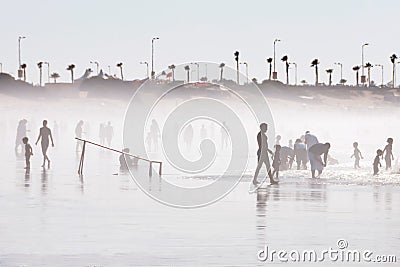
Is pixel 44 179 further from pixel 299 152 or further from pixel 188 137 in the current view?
pixel 188 137

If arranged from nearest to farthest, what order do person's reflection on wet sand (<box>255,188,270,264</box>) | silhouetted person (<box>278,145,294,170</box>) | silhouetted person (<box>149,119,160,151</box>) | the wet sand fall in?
the wet sand < person's reflection on wet sand (<box>255,188,270,264</box>) < silhouetted person (<box>278,145,294,170</box>) < silhouetted person (<box>149,119,160,151</box>)

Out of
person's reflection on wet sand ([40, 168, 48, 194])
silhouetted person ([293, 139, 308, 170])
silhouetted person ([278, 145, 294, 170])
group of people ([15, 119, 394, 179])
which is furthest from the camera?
silhouetted person ([293, 139, 308, 170])

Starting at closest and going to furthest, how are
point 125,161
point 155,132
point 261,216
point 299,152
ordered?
point 261,216 → point 125,161 → point 299,152 → point 155,132

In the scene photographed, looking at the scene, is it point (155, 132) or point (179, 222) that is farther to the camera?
point (155, 132)

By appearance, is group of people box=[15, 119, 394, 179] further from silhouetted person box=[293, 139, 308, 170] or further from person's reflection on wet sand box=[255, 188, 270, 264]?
person's reflection on wet sand box=[255, 188, 270, 264]

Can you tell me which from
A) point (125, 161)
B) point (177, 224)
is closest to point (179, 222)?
point (177, 224)

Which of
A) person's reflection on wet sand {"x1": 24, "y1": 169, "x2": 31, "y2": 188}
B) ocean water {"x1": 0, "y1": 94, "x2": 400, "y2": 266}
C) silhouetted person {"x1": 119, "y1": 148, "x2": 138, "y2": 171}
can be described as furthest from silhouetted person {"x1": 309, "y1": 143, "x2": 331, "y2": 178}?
person's reflection on wet sand {"x1": 24, "y1": 169, "x2": 31, "y2": 188}

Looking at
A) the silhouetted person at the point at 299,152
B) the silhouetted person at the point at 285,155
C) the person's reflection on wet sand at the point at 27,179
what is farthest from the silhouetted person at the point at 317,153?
the person's reflection on wet sand at the point at 27,179

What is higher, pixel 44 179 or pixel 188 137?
pixel 188 137

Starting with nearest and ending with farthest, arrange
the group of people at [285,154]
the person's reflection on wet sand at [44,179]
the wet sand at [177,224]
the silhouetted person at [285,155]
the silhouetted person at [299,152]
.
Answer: the wet sand at [177,224], the person's reflection on wet sand at [44,179], the group of people at [285,154], the silhouetted person at [285,155], the silhouetted person at [299,152]

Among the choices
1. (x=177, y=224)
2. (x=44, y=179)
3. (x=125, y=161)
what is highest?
(x=125, y=161)

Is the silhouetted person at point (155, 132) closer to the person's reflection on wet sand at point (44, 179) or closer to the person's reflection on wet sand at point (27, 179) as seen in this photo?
the person's reflection on wet sand at point (44, 179)

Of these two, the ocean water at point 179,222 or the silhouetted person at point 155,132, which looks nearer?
the ocean water at point 179,222

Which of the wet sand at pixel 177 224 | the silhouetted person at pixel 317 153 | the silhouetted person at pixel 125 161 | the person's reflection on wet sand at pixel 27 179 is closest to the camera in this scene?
the wet sand at pixel 177 224
